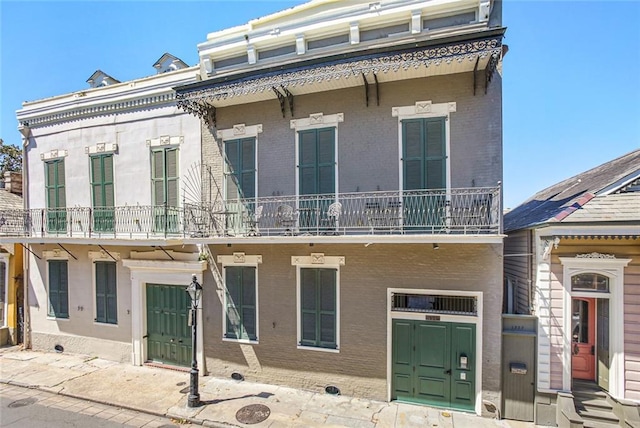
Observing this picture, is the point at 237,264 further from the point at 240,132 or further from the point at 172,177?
the point at 240,132

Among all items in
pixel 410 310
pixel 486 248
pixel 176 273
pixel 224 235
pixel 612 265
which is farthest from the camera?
pixel 176 273

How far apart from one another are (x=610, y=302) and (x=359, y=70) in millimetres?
7796

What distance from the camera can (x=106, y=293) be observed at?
35.4ft

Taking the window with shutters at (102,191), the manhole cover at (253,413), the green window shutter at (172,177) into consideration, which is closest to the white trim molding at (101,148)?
the window with shutters at (102,191)

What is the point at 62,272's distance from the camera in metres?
11.5

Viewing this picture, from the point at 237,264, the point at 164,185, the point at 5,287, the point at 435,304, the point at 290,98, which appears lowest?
the point at 5,287

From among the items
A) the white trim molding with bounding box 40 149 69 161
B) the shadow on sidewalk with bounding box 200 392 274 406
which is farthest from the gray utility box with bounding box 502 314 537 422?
the white trim molding with bounding box 40 149 69 161

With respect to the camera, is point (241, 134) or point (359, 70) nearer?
point (359, 70)

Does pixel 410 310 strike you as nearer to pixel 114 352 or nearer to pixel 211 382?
pixel 211 382

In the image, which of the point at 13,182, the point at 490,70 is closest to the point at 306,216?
the point at 490,70

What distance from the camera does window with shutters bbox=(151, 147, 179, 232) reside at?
32.3ft

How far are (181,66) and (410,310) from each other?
422 inches

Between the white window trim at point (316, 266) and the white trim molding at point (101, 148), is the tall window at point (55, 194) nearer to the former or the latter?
the white trim molding at point (101, 148)

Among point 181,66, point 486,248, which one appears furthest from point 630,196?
point 181,66
